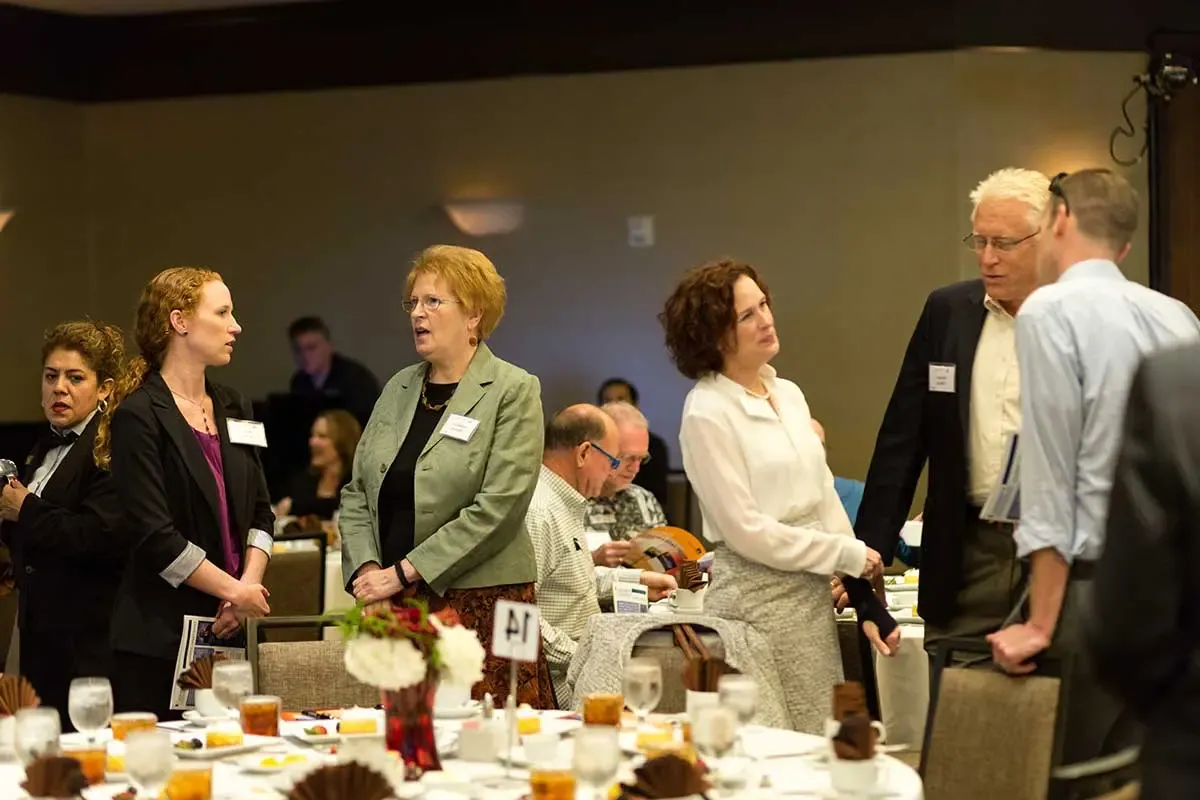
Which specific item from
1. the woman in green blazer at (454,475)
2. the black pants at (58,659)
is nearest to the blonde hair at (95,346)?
the black pants at (58,659)

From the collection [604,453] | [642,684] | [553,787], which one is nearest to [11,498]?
[604,453]

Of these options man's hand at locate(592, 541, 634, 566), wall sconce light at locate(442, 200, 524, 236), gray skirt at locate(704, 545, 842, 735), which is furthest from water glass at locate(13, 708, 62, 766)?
wall sconce light at locate(442, 200, 524, 236)

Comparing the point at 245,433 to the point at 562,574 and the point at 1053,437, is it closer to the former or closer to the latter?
the point at 562,574

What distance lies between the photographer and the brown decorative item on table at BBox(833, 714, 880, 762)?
257 centimetres

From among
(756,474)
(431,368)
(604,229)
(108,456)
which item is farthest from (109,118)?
(756,474)

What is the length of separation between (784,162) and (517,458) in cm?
555

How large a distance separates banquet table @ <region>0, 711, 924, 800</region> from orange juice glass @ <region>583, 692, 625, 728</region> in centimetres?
7

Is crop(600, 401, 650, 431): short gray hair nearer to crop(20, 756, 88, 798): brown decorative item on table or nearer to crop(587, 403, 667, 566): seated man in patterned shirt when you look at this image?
crop(587, 403, 667, 566): seated man in patterned shirt

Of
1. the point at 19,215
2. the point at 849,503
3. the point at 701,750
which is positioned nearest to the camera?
the point at 701,750

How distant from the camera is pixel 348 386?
1021 cm

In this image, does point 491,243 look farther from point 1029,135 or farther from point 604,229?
point 1029,135

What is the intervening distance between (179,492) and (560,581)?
1.06 m

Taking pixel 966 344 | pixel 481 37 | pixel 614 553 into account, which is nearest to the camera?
pixel 966 344

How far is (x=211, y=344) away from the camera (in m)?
4.30
